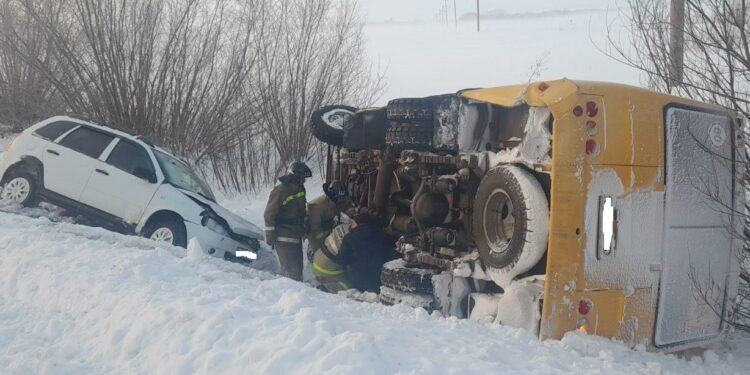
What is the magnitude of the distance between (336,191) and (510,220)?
366 centimetres

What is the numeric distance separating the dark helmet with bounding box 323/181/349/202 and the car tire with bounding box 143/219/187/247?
2.16m

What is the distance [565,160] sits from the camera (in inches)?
170

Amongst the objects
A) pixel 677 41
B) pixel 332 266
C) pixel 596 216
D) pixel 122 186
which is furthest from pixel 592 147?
pixel 122 186

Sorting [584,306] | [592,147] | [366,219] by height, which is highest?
[592,147]

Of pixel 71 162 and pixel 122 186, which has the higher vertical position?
pixel 71 162

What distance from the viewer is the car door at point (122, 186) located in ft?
29.9

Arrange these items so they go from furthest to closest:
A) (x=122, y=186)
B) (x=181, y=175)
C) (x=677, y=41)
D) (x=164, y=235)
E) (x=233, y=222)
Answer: (x=181, y=175) < (x=233, y=222) < (x=122, y=186) < (x=164, y=235) < (x=677, y=41)

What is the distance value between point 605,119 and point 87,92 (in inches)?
604

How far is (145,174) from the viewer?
915 centimetres

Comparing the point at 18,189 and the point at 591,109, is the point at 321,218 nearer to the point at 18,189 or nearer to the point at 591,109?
the point at 18,189

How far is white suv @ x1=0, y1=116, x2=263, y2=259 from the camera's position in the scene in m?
9.08

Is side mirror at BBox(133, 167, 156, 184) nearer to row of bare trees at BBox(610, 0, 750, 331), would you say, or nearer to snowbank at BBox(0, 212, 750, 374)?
snowbank at BBox(0, 212, 750, 374)

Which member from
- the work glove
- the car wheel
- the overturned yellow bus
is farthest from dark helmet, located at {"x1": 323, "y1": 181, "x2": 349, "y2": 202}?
the car wheel

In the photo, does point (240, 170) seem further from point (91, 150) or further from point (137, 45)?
point (91, 150)
